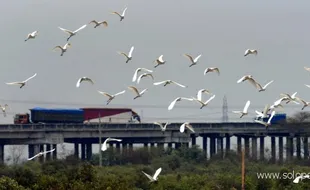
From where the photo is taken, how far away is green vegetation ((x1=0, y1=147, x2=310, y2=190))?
175ft

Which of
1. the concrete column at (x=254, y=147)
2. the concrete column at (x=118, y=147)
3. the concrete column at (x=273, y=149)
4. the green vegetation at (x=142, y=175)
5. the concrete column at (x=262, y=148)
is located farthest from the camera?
the concrete column at (x=118, y=147)

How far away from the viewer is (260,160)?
10700cm

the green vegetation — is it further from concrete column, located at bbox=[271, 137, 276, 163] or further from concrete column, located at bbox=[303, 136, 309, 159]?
concrete column, located at bbox=[303, 136, 309, 159]

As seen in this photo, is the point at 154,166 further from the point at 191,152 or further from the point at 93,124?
the point at 93,124

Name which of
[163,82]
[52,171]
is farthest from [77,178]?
[52,171]

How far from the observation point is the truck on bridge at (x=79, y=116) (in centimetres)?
11912

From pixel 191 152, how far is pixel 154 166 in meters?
13.5

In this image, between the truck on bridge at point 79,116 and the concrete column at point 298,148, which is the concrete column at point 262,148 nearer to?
the concrete column at point 298,148

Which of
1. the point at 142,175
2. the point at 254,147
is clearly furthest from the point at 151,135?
the point at 142,175

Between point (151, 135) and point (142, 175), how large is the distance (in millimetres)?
47761

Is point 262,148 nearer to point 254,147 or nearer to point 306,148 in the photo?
point 254,147

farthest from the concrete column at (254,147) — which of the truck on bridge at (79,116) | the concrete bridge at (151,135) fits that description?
the truck on bridge at (79,116)

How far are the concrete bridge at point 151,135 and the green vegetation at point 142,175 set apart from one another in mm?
2931

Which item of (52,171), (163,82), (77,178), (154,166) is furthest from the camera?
(154,166)
